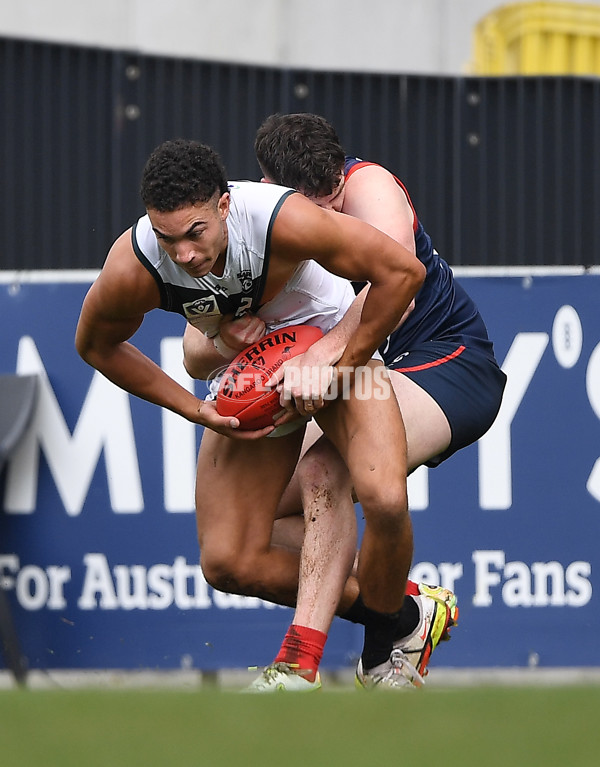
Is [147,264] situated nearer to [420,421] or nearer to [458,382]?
[420,421]

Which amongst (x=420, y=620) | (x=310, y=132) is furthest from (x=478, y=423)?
(x=310, y=132)

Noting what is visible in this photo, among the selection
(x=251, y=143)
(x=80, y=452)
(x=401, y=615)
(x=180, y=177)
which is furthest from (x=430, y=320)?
(x=251, y=143)

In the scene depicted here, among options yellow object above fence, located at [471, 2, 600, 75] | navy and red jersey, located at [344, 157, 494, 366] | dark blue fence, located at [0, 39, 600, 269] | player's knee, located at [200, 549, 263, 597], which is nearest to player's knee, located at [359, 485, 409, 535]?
player's knee, located at [200, 549, 263, 597]

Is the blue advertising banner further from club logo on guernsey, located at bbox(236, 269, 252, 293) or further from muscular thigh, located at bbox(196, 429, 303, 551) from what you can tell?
club logo on guernsey, located at bbox(236, 269, 252, 293)

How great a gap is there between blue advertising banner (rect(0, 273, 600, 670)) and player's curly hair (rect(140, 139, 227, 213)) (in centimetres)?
231

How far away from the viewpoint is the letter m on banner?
253 inches

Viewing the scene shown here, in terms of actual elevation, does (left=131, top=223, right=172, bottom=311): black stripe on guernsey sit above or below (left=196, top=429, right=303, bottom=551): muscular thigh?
above

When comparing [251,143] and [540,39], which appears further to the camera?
[540,39]

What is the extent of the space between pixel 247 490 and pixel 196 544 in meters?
1.64

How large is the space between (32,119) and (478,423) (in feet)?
12.7

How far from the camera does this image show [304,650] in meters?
4.38

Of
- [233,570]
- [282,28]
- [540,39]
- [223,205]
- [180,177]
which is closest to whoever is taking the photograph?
[180,177]

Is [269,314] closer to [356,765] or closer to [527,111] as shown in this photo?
[356,765]

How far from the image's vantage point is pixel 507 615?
6340 millimetres
